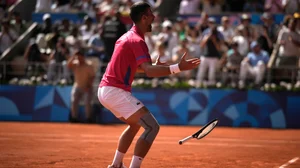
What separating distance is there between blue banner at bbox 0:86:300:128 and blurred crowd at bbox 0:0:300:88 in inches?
17.7

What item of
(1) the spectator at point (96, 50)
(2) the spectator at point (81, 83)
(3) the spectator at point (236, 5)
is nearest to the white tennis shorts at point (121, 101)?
(2) the spectator at point (81, 83)

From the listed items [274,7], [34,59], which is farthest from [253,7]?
[34,59]

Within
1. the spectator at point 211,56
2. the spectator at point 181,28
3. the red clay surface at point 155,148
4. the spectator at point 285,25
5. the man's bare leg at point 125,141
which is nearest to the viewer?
the man's bare leg at point 125,141

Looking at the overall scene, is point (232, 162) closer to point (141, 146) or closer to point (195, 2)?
point (141, 146)

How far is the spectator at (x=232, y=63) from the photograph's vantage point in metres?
18.3

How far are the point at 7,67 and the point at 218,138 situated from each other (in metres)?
8.91

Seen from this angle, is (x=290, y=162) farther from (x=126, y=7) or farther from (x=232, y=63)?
(x=126, y=7)

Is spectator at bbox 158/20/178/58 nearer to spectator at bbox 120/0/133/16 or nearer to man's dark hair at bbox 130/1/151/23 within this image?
spectator at bbox 120/0/133/16

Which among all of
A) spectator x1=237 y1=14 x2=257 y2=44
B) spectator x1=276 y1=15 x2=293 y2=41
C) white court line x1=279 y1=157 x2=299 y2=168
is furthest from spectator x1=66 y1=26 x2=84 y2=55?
white court line x1=279 y1=157 x2=299 y2=168

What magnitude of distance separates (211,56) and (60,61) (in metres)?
5.02

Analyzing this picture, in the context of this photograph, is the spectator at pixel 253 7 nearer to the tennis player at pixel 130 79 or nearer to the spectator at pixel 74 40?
the spectator at pixel 74 40

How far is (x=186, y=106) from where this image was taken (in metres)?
19.0

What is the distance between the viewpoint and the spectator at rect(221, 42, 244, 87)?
60.1ft

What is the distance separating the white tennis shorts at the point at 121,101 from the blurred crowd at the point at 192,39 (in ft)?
33.8
